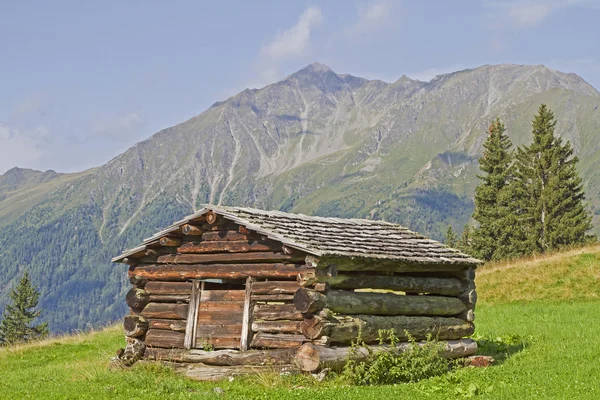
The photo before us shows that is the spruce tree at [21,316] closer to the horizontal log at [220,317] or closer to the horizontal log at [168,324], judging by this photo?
the horizontal log at [168,324]

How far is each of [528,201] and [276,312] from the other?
183 ft

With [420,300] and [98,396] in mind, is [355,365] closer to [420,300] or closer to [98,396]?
[420,300]

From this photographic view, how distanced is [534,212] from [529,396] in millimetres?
57994

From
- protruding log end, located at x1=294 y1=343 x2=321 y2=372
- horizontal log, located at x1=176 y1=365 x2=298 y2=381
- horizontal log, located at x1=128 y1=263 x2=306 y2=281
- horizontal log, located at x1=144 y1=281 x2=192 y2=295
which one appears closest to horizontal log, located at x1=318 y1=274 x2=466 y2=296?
horizontal log, located at x1=128 y1=263 x2=306 y2=281

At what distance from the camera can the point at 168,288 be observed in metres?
20.4

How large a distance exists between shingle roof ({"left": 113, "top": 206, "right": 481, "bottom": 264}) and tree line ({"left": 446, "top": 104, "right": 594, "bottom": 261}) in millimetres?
44516

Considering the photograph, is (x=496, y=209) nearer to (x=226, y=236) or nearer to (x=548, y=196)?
(x=548, y=196)

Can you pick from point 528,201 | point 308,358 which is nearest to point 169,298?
point 308,358

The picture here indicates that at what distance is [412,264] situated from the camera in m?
19.9

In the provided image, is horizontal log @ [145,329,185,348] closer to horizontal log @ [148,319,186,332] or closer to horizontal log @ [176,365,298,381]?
horizontal log @ [148,319,186,332]

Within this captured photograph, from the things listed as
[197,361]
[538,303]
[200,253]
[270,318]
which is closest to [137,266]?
[200,253]

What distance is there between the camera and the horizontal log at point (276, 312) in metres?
17.7

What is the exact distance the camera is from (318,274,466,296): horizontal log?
18.2 metres

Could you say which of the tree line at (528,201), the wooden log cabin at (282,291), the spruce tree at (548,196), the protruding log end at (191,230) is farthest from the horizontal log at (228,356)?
the spruce tree at (548,196)
